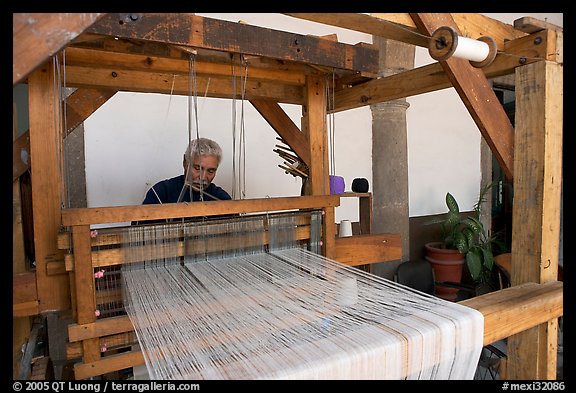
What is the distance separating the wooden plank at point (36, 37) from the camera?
600mm

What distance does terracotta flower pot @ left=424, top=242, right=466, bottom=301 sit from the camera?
4.54 metres

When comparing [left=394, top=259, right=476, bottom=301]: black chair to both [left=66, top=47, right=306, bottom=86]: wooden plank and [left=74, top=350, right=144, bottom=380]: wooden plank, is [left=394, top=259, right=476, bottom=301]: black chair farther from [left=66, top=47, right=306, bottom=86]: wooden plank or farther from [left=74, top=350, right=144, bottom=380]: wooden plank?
[left=74, top=350, right=144, bottom=380]: wooden plank

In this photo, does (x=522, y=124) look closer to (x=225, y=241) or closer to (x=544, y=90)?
(x=544, y=90)

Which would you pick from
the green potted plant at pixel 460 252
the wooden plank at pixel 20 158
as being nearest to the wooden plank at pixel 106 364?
the wooden plank at pixel 20 158

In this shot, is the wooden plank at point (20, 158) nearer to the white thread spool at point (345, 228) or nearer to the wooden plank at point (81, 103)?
the wooden plank at point (81, 103)

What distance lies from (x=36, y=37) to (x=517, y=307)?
132 centimetres

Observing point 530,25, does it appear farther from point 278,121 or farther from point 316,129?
point 278,121

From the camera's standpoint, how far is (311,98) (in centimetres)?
201

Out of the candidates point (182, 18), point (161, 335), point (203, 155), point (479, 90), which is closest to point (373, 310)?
point (161, 335)

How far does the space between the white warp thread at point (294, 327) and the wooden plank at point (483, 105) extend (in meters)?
0.61

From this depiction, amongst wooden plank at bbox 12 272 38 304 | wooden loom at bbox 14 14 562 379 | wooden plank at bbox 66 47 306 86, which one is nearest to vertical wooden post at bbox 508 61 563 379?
wooden loom at bbox 14 14 562 379

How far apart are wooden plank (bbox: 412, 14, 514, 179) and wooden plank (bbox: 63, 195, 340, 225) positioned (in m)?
0.68

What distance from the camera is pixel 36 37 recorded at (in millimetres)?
609
